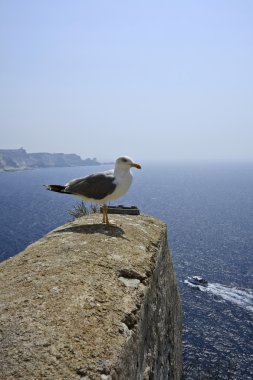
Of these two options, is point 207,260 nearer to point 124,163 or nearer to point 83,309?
point 124,163

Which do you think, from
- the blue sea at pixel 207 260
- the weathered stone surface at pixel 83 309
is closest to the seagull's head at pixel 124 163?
the weathered stone surface at pixel 83 309

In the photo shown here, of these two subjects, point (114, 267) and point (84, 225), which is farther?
point (84, 225)

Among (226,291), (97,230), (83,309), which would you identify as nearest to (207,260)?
(226,291)

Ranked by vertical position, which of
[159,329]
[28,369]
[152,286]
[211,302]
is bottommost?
[211,302]

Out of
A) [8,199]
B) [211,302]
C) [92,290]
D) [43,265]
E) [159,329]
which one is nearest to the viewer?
[92,290]

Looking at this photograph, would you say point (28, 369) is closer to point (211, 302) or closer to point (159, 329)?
point (159, 329)

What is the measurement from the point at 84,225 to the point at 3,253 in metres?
61.8

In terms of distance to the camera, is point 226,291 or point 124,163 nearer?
point 124,163

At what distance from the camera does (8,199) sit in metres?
150

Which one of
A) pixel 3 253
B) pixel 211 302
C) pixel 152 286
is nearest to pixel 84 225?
pixel 152 286

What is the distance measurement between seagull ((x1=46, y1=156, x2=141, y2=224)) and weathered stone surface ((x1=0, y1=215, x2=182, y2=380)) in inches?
44.4

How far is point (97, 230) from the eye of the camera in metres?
9.76

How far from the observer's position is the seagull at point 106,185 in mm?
10195

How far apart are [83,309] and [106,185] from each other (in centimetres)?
539
